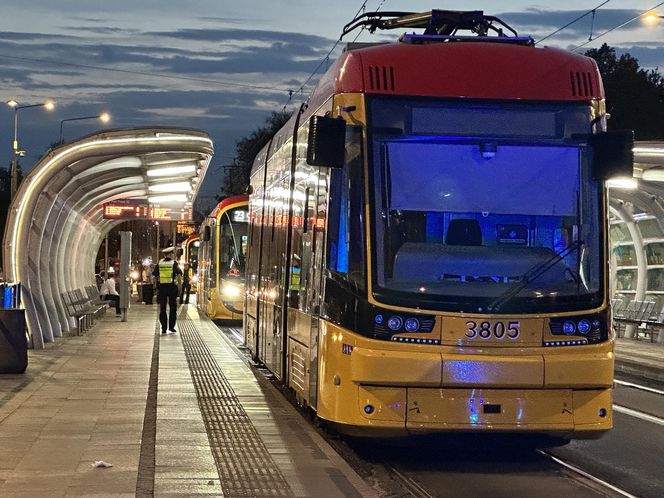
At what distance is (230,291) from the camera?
113 ft

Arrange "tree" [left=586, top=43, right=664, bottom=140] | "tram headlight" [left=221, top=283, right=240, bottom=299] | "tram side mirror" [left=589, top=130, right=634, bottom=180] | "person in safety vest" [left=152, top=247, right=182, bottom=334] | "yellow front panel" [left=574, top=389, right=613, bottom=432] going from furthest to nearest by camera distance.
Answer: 1. "tree" [left=586, top=43, right=664, bottom=140]
2. "tram headlight" [left=221, top=283, right=240, bottom=299]
3. "person in safety vest" [left=152, top=247, right=182, bottom=334]
4. "tram side mirror" [left=589, top=130, right=634, bottom=180]
5. "yellow front panel" [left=574, top=389, right=613, bottom=432]

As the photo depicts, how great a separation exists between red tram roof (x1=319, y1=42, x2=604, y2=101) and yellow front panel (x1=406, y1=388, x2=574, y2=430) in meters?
2.51

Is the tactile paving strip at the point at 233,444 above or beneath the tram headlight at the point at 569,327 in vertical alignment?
beneath

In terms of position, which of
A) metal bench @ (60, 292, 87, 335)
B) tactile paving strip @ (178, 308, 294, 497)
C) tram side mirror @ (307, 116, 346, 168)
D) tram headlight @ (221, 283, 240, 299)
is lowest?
tactile paving strip @ (178, 308, 294, 497)

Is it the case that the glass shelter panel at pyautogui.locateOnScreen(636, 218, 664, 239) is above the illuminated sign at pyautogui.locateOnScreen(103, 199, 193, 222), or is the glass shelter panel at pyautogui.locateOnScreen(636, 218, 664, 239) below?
below

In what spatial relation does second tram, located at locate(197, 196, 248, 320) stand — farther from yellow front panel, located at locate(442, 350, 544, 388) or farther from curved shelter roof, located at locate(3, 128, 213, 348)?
yellow front panel, located at locate(442, 350, 544, 388)

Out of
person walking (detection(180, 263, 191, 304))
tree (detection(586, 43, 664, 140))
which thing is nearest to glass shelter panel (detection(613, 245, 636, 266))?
person walking (detection(180, 263, 191, 304))

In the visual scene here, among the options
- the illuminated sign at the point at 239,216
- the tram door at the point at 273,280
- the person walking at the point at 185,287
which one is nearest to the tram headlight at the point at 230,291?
the illuminated sign at the point at 239,216

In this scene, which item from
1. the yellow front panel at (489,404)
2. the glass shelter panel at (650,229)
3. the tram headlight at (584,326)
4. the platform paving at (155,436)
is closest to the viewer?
the platform paving at (155,436)

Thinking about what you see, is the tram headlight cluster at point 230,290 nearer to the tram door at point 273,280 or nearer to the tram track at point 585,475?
the tram door at point 273,280

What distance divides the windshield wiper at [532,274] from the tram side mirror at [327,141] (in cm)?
176

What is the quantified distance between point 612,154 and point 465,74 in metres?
1.41

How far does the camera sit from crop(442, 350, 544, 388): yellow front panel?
1007 cm

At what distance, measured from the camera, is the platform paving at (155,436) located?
9.02m
